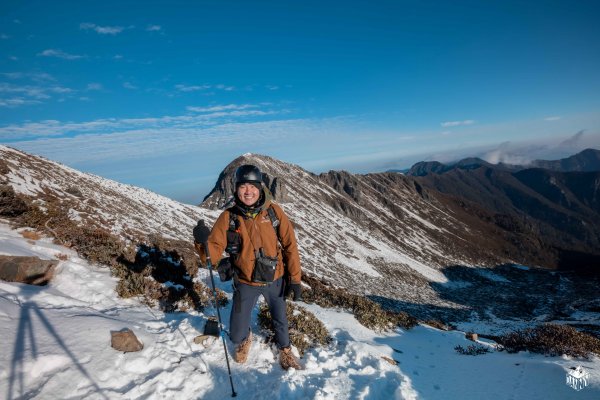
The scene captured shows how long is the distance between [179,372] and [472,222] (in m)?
160

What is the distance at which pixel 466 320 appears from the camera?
37.9 metres

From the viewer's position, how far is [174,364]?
5461mm

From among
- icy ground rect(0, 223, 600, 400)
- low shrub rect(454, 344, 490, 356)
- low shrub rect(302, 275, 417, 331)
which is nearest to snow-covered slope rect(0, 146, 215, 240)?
icy ground rect(0, 223, 600, 400)

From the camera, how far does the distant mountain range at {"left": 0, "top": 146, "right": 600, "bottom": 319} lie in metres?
23.9

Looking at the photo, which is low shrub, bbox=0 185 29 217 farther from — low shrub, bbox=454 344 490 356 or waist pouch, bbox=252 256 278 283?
low shrub, bbox=454 344 490 356

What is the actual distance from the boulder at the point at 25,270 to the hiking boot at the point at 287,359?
5846 mm

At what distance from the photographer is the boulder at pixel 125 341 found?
17.2ft

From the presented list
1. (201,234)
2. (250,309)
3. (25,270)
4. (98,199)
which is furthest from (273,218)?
(98,199)

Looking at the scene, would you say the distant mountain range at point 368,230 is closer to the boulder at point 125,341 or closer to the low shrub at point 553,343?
the boulder at point 125,341

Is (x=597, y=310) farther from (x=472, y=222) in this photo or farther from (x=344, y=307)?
(x=472, y=222)

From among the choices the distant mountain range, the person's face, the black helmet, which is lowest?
the distant mountain range

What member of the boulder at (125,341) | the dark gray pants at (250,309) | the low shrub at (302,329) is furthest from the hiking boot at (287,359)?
the boulder at (125,341)

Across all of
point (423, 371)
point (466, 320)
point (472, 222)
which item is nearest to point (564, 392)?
point (423, 371)

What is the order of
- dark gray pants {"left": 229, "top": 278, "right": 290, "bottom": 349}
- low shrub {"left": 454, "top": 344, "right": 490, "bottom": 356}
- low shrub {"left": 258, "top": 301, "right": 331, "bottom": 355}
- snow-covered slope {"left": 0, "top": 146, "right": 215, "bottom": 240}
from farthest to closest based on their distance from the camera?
snow-covered slope {"left": 0, "top": 146, "right": 215, "bottom": 240}
low shrub {"left": 454, "top": 344, "right": 490, "bottom": 356}
low shrub {"left": 258, "top": 301, "right": 331, "bottom": 355}
dark gray pants {"left": 229, "top": 278, "right": 290, "bottom": 349}
